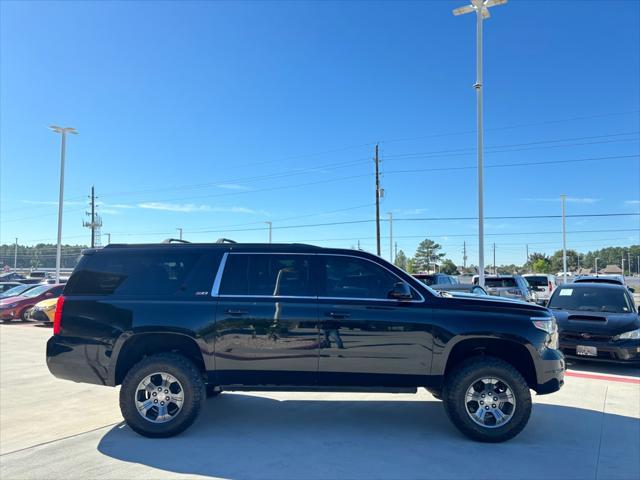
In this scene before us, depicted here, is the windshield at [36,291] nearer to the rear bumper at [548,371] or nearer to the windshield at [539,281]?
the rear bumper at [548,371]

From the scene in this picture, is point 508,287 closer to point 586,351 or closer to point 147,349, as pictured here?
point 586,351

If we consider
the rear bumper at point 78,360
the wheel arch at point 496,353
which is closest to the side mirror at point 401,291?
the wheel arch at point 496,353

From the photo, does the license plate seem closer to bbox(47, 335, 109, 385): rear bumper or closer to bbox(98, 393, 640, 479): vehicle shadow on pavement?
bbox(98, 393, 640, 479): vehicle shadow on pavement

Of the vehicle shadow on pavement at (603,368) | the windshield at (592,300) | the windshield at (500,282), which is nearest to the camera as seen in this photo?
the vehicle shadow on pavement at (603,368)

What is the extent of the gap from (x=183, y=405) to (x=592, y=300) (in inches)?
343

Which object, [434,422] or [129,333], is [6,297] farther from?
[434,422]

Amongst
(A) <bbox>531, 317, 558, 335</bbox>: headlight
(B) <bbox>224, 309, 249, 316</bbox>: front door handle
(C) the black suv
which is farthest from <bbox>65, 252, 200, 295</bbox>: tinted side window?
(A) <bbox>531, 317, 558, 335</bbox>: headlight

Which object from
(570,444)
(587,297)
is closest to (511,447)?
(570,444)

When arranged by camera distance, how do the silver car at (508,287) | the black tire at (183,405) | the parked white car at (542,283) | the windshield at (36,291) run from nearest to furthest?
the black tire at (183,405)
the silver car at (508,287)
the windshield at (36,291)
the parked white car at (542,283)

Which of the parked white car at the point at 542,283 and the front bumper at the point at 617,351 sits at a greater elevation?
the parked white car at the point at 542,283

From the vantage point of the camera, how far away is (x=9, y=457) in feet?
14.5

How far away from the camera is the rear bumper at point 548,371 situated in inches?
191

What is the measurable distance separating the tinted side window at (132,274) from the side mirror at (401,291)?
218 centimetres

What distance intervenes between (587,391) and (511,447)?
125 inches
